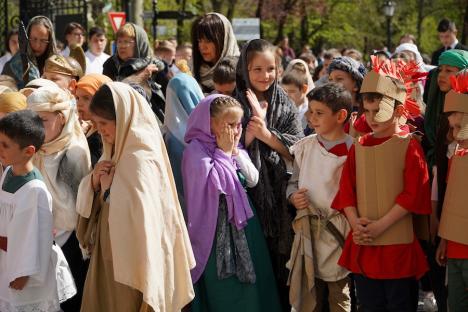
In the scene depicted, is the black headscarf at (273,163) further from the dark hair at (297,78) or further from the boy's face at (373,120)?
the dark hair at (297,78)

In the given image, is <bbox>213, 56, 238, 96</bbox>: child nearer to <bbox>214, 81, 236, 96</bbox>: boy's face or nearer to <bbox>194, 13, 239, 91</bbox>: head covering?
<bbox>214, 81, 236, 96</bbox>: boy's face

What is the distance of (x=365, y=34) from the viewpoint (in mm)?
48094

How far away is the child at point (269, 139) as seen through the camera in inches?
218

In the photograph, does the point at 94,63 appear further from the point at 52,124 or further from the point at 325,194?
the point at 325,194

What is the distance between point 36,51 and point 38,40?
0.38 feet

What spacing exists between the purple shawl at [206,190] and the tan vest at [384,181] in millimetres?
853

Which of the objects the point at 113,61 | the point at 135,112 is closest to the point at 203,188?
the point at 135,112

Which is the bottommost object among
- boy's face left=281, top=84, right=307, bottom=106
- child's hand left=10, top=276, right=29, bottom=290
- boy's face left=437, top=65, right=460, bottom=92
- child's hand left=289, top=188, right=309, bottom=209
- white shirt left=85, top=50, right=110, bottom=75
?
child's hand left=10, top=276, right=29, bottom=290

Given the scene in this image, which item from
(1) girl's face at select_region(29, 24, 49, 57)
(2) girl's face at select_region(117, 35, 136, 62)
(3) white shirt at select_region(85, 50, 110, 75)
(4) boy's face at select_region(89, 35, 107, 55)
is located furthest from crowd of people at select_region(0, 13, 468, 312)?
(4) boy's face at select_region(89, 35, 107, 55)

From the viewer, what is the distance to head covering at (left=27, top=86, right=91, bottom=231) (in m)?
5.34

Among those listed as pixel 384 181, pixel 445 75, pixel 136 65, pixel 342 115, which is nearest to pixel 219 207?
pixel 342 115

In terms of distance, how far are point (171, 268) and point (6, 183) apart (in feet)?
3.74

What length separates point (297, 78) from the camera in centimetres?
848

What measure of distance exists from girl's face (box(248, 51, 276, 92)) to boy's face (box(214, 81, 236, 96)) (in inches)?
9.0
